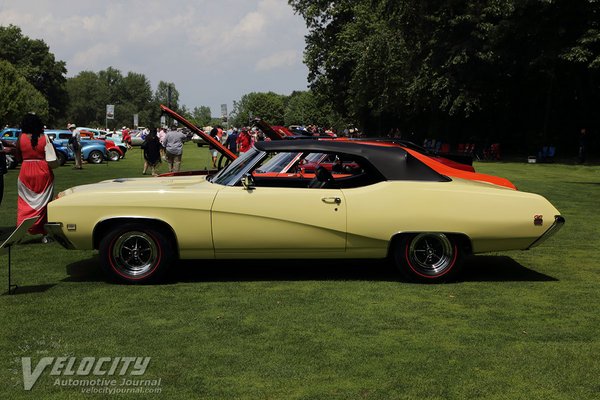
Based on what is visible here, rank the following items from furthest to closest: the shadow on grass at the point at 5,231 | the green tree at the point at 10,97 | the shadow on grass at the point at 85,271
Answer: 1. the green tree at the point at 10,97
2. the shadow on grass at the point at 5,231
3. the shadow on grass at the point at 85,271

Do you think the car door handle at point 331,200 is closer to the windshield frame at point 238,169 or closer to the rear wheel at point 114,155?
the windshield frame at point 238,169

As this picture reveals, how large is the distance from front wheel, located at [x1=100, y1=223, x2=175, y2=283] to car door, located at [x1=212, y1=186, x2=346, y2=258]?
0.57 m

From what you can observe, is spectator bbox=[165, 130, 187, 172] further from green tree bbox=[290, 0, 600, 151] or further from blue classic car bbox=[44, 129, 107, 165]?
green tree bbox=[290, 0, 600, 151]

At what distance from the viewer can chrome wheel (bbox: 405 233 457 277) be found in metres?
7.34

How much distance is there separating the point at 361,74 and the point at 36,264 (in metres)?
42.6

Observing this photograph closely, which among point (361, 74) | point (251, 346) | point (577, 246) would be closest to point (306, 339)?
point (251, 346)

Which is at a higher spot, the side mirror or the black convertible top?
the black convertible top

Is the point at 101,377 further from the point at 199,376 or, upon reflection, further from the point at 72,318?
the point at 72,318

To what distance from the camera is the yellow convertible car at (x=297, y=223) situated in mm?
7160

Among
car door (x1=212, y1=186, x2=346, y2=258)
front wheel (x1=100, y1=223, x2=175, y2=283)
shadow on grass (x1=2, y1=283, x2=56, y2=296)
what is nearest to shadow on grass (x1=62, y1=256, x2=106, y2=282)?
shadow on grass (x1=2, y1=283, x2=56, y2=296)

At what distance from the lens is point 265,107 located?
176 meters

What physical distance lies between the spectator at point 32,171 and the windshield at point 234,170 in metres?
2.99

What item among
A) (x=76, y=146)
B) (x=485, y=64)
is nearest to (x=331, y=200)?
(x=76, y=146)

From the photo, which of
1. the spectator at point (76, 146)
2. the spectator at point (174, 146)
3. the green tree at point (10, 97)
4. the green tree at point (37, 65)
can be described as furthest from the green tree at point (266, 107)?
the spectator at point (174, 146)
